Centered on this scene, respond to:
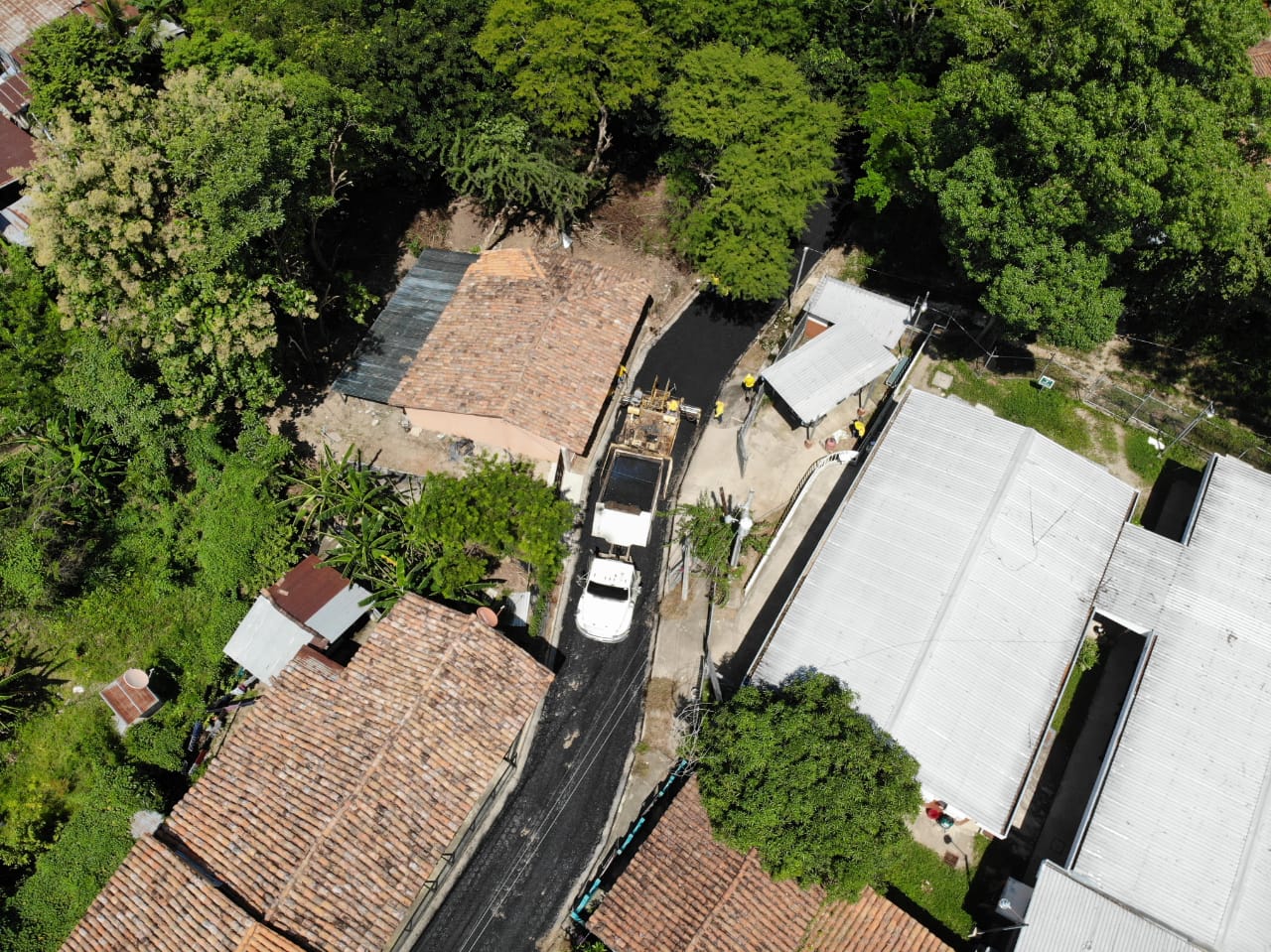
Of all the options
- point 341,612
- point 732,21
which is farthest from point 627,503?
point 732,21

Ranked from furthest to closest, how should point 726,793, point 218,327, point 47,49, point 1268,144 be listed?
1. point 47,49
2. point 218,327
3. point 1268,144
4. point 726,793

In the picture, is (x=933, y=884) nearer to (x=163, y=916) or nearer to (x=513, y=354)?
(x=163, y=916)

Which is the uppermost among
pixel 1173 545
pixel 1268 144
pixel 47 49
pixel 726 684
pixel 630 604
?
pixel 47 49

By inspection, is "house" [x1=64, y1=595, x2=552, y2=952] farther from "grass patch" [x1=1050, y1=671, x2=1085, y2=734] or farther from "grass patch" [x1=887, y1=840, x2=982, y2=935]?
"grass patch" [x1=1050, y1=671, x2=1085, y2=734]

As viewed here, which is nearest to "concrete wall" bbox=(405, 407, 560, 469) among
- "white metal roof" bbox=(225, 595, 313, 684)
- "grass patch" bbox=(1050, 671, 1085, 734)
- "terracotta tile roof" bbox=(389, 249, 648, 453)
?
"terracotta tile roof" bbox=(389, 249, 648, 453)

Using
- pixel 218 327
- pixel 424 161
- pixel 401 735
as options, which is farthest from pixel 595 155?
pixel 401 735

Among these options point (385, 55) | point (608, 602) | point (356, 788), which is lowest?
point (356, 788)

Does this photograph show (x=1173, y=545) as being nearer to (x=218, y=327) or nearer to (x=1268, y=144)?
(x=1268, y=144)
